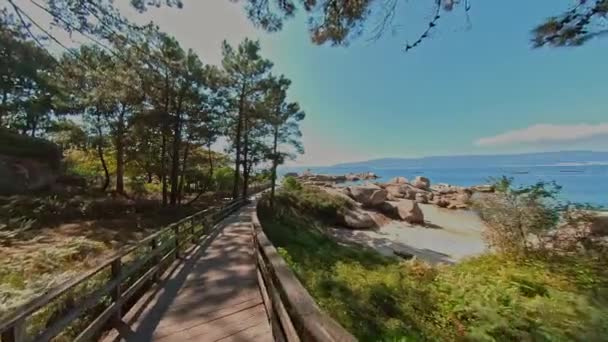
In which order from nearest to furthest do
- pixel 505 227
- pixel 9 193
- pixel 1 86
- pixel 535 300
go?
pixel 535 300 → pixel 505 227 → pixel 9 193 → pixel 1 86

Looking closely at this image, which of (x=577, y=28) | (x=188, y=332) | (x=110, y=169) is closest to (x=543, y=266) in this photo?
(x=577, y=28)

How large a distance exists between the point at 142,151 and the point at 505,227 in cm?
1556

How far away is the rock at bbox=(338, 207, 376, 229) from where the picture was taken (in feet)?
55.8

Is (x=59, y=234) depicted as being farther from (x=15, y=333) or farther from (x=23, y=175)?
(x=15, y=333)

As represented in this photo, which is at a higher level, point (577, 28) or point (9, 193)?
point (577, 28)

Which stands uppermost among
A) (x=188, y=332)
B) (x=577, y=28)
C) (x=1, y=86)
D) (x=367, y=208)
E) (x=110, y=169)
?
(x=1, y=86)

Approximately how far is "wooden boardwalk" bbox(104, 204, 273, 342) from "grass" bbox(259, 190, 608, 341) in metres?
1.31

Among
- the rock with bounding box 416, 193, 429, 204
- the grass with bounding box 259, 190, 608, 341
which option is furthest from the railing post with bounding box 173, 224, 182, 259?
the rock with bounding box 416, 193, 429, 204

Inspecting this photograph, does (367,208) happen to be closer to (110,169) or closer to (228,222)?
(228,222)

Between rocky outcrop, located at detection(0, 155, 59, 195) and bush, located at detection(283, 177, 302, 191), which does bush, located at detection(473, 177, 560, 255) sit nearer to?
bush, located at detection(283, 177, 302, 191)

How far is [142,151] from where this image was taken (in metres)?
14.7

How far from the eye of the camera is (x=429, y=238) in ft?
50.2

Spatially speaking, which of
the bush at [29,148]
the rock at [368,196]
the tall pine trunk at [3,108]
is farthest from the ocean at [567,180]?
the tall pine trunk at [3,108]

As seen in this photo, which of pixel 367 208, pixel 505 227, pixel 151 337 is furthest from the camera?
pixel 367 208
